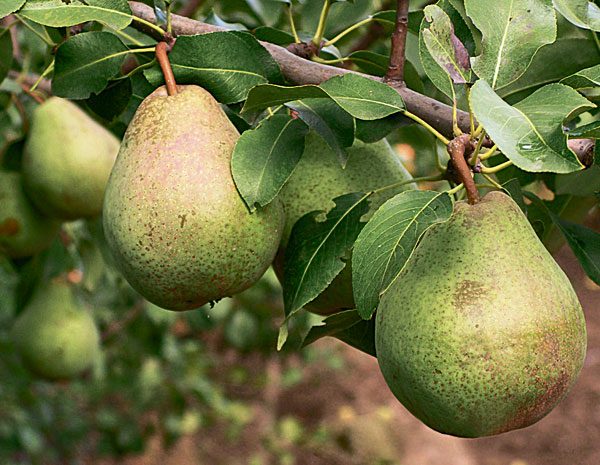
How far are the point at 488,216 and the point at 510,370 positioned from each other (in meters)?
0.17

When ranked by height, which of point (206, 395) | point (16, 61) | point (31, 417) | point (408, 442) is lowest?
point (408, 442)

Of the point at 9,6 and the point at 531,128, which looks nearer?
the point at 531,128

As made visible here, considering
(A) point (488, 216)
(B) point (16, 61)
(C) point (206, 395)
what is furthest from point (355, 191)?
(C) point (206, 395)

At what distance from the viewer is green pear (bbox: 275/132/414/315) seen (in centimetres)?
106

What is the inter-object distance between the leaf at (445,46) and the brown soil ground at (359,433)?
3656 millimetres

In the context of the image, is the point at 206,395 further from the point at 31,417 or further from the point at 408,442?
the point at 408,442

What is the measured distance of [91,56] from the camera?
40.8 inches

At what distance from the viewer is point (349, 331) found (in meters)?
1.04

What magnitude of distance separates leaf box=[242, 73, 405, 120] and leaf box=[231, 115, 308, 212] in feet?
0.14

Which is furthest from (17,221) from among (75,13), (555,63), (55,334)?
(555,63)

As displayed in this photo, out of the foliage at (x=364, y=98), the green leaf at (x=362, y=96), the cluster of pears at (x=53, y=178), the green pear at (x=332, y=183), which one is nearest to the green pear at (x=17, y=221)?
the cluster of pears at (x=53, y=178)

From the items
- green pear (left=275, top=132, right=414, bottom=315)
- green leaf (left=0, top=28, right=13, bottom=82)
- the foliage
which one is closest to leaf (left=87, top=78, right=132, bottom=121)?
the foliage

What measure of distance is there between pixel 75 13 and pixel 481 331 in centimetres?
53

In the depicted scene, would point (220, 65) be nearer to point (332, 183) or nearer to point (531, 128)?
point (332, 183)
